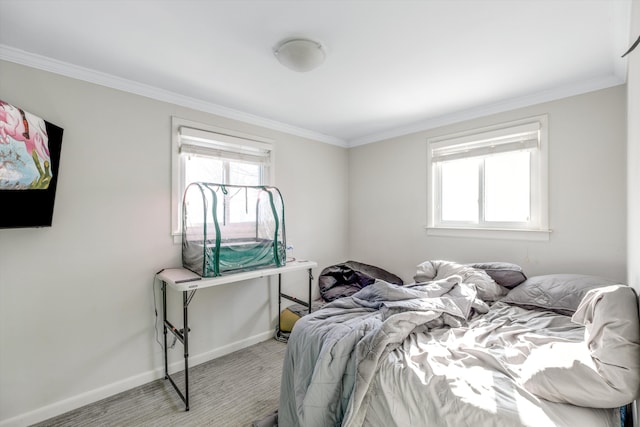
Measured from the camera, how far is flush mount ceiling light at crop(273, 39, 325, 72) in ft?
5.90

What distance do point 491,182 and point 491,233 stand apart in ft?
1.77

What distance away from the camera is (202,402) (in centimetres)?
217

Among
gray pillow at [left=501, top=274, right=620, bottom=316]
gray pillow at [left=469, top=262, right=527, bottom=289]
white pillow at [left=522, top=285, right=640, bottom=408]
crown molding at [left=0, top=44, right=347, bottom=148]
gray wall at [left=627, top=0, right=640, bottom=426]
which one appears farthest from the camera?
gray pillow at [left=469, top=262, right=527, bottom=289]

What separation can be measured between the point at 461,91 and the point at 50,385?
3.94 metres

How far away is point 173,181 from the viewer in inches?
103

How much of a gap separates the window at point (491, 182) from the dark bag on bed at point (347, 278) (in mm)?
825

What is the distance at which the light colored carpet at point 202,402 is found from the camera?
197cm

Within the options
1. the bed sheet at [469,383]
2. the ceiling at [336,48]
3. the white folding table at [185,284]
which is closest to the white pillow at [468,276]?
the bed sheet at [469,383]

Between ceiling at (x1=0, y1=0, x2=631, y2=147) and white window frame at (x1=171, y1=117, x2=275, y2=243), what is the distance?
0.22 metres

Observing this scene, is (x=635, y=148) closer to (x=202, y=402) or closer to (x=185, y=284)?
(x=185, y=284)

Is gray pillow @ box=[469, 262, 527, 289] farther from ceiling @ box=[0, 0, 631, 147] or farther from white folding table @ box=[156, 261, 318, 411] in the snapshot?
white folding table @ box=[156, 261, 318, 411]

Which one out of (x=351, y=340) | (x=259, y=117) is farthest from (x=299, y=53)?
(x=351, y=340)

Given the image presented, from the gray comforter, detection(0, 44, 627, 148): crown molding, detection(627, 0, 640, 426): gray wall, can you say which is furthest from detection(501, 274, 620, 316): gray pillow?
detection(0, 44, 627, 148): crown molding

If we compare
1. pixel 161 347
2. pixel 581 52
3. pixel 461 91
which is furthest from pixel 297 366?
pixel 581 52
